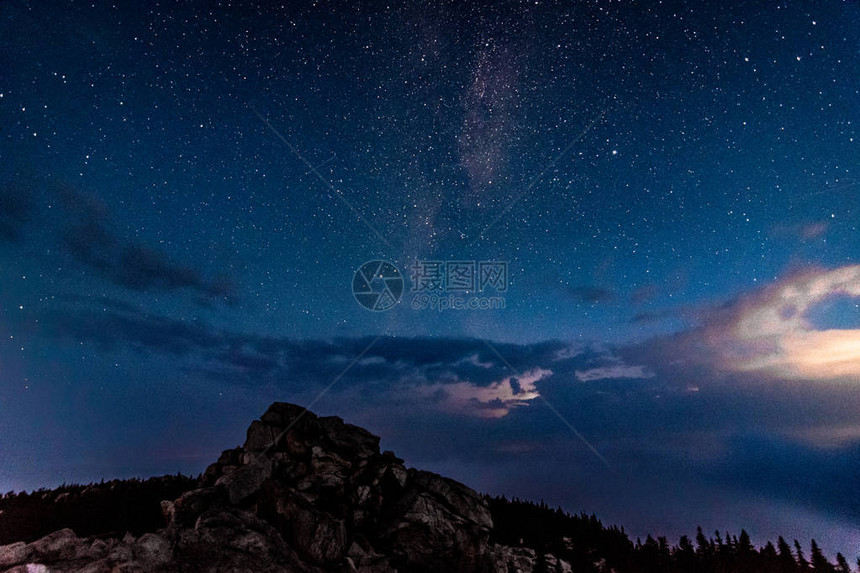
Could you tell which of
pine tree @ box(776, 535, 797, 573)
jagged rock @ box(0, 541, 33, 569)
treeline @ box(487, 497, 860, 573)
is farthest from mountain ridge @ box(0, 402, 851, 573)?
pine tree @ box(776, 535, 797, 573)

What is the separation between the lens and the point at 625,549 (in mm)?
104688

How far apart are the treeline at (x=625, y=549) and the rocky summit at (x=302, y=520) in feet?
132

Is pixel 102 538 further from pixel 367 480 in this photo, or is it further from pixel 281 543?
pixel 367 480

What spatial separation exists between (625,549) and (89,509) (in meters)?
117

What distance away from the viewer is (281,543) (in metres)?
36.8

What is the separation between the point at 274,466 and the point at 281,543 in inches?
343

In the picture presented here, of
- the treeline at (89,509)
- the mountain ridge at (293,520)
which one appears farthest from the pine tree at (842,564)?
the treeline at (89,509)

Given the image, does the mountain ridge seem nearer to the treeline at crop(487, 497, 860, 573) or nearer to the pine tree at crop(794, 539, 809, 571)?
the treeline at crop(487, 497, 860, 573)

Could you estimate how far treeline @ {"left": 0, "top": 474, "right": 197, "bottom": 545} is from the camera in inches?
2165

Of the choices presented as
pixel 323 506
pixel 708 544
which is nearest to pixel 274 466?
pixel 323 506

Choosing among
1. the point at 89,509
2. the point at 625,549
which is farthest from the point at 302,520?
the point at 625,549

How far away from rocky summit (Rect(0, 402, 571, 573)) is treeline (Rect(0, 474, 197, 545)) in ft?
29.5

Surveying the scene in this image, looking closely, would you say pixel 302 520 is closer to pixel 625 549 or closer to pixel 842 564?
pixel 625 549

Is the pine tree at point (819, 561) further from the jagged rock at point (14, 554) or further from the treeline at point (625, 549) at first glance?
the jagged rock at point (14, 554)
